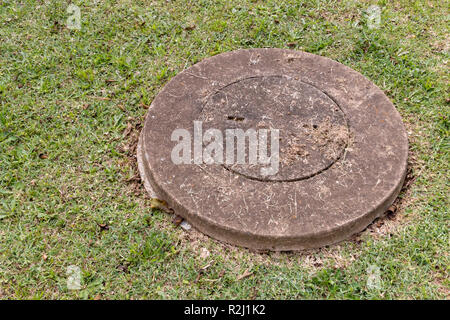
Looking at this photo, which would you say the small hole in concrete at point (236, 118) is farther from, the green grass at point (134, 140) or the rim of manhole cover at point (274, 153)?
the green grass at point (134, 140)

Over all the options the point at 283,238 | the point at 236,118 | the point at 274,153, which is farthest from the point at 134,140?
the point at 283,238

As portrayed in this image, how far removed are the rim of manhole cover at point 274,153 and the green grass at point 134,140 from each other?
0.21 metres

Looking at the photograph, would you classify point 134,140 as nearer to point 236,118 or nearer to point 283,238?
point 236,118

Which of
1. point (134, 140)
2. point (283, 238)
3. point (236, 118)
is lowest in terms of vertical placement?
point (283, 238)

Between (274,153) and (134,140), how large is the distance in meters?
1.20

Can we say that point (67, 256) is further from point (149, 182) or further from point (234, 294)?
point (234, 294)

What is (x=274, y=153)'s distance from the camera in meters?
2.86

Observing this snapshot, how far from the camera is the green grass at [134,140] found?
8.50ft

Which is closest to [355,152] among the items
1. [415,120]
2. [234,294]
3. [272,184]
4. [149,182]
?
[272,184]

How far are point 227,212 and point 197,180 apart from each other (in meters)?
0.31

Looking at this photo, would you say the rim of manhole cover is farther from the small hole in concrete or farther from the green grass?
the green grass

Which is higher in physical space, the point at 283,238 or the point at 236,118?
the point at 236,118

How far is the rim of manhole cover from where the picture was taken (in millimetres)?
2621

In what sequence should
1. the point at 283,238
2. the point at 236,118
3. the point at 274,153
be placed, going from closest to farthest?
the point at 283,238 → the point at 274,153 → the point at 236,118
